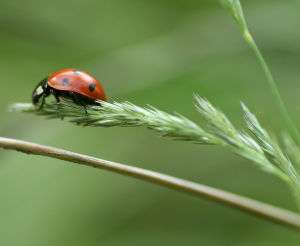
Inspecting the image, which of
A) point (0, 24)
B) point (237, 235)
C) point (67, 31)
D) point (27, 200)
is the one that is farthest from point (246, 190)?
point (0, 24)

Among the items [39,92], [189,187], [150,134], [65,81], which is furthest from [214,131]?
[150,134]

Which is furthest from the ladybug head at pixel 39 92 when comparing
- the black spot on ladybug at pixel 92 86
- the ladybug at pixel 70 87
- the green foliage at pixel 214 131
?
the green foliage at pixel 214 131

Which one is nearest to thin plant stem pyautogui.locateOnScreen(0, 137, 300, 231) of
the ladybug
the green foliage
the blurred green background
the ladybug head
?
the green foliage

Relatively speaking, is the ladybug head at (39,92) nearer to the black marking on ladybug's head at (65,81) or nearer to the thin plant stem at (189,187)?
the black marking on ladybug's head at (65,81)

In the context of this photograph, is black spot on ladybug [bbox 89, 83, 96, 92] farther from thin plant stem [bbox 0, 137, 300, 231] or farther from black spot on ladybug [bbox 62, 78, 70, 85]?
thin plant stem [bbox 0, 137, 300, 231]

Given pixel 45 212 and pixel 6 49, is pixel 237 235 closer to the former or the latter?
pixel 45 212

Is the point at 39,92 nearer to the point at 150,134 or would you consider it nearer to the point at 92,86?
the point at 92,86
